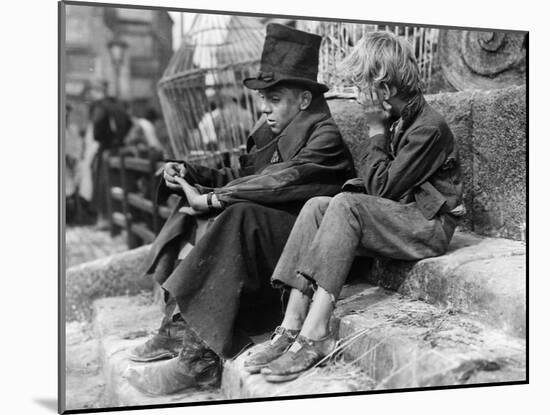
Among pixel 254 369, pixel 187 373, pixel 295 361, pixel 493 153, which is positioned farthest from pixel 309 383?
pixel 493 153

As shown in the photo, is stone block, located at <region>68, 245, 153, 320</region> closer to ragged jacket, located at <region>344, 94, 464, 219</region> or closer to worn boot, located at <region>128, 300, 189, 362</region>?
worn boot, located at <region>128, 300, 189, 362</region>

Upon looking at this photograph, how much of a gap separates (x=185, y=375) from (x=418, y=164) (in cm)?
128

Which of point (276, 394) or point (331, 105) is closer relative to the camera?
point (276, 394)

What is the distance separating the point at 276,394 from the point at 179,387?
1.34 ft

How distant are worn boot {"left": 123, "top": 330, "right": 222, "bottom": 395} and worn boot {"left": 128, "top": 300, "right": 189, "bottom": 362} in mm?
100

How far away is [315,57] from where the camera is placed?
3836 millimetres

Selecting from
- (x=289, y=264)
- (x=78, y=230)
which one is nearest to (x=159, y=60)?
(x=78, y=230)

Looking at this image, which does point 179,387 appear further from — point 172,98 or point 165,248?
point 172,98

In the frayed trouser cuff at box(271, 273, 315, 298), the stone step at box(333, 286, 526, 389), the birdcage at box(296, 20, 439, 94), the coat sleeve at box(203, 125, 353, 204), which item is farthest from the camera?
the birdcage at box(296, 20, 439, 94)

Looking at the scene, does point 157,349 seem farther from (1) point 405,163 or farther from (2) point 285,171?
(1) point 405,163

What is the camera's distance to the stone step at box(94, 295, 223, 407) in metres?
3.55

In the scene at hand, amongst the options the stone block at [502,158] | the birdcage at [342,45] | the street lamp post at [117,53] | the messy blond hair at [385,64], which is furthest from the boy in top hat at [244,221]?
the street lamp post at [117,53]

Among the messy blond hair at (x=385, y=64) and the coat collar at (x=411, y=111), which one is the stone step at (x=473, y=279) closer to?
the coat collar at (x=411, y=111)

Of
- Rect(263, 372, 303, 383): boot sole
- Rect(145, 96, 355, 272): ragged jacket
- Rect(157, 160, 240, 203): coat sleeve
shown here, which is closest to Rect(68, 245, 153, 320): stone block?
Rect(145, 96, 355, 272): ragged jacket
